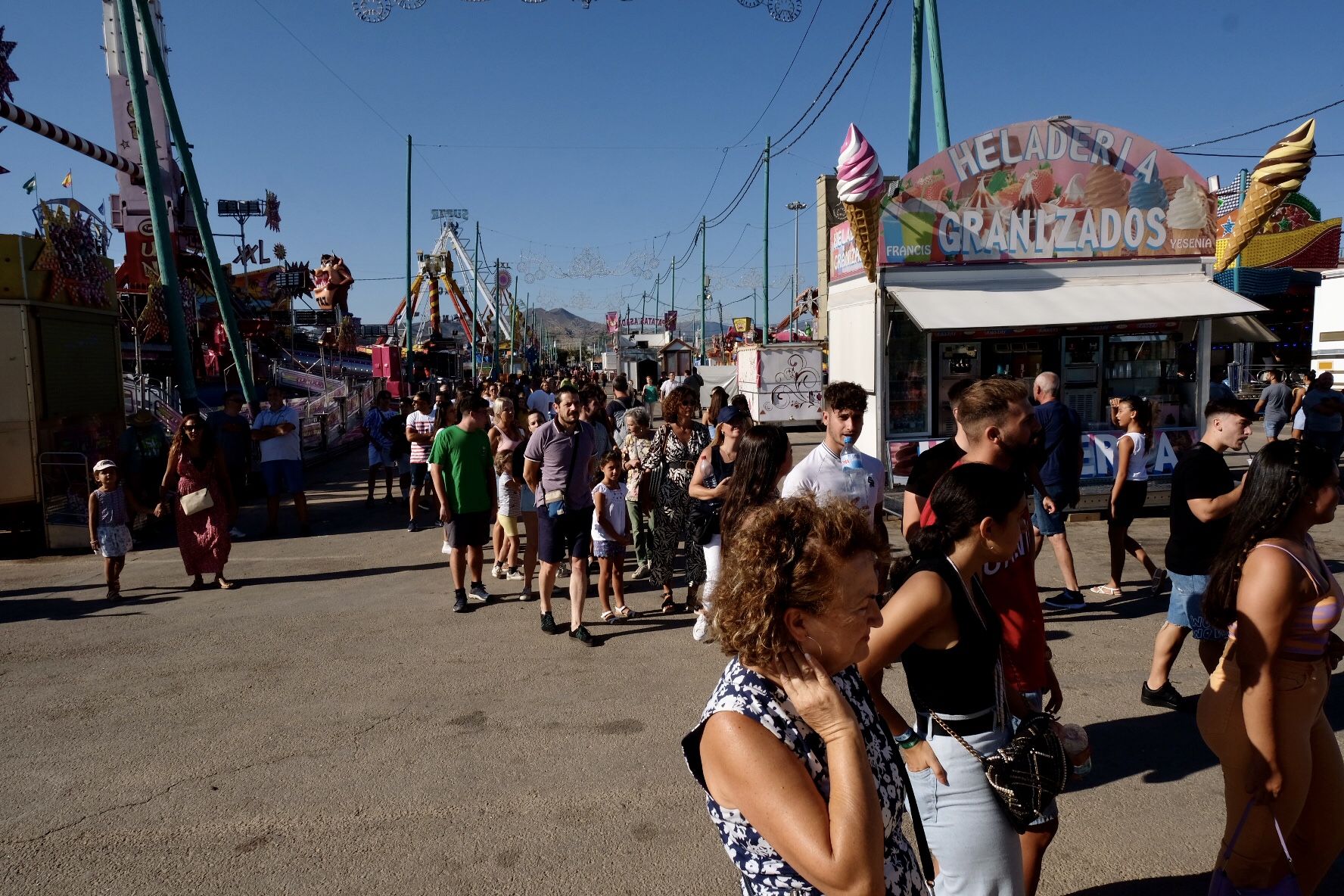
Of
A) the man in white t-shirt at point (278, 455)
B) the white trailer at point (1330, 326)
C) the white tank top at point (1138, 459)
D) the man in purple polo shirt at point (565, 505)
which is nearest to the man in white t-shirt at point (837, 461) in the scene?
the man in purple polo shirt at point (565, 505)

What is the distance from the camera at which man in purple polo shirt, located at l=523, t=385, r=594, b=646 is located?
6.14 m

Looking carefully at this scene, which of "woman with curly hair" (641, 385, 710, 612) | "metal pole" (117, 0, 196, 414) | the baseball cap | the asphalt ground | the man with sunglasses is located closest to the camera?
the asphalt ground

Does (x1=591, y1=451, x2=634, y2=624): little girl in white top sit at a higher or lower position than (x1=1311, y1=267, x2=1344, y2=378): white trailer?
lower

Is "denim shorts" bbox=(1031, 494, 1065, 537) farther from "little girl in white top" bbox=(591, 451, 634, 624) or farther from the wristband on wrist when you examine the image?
the wristband on wrist

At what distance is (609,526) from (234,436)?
675 centimetres

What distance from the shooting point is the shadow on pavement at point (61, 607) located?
6.93m

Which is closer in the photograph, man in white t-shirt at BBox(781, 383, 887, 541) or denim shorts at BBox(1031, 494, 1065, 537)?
man in white t-shirt at BBox(781, 383, 887, 541)

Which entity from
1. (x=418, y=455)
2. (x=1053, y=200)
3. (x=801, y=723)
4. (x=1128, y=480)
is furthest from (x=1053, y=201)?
(x=801, y=723)

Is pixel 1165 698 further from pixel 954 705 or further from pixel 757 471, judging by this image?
pixel 954 705

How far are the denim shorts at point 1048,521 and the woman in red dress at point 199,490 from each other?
6.77m

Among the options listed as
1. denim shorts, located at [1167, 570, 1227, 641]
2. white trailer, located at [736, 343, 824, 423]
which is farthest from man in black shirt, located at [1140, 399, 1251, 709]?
white trailer, located at [736, 343, 824, 423]

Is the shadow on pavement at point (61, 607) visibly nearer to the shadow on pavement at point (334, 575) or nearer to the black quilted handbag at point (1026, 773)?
the shadow on pavement at point (334, 575)

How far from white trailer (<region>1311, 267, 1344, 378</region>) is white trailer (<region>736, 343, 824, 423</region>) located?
37.2ft

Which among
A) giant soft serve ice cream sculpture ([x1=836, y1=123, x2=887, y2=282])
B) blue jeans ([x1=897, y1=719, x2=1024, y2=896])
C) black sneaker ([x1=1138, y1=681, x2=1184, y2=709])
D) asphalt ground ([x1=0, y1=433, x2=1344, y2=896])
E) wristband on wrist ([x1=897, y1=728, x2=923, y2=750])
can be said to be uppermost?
giant soft serve ice cream sculpture ([x1=836, y1=123, x2=887, y2=282])
